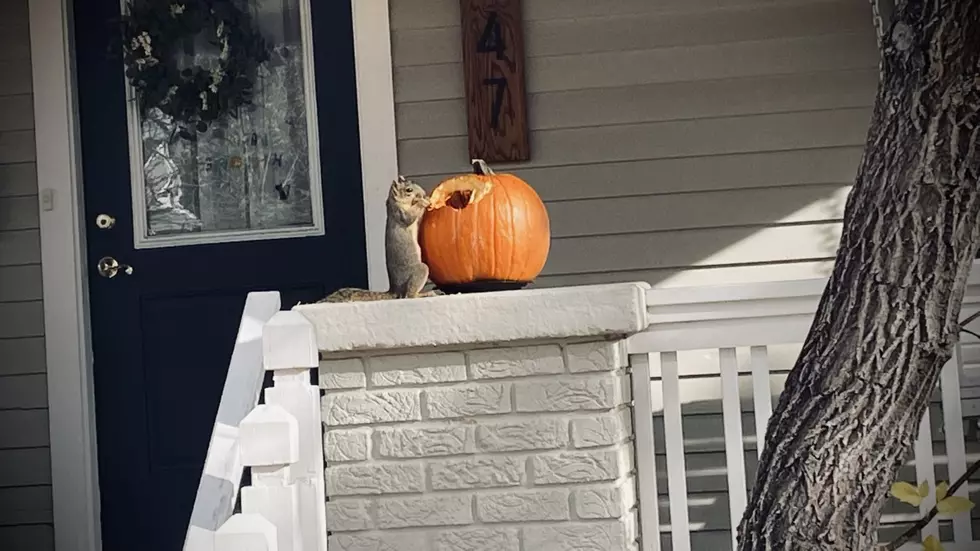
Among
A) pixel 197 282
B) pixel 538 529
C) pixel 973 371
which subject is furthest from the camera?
pixel 197 282

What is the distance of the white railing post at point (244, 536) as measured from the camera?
4.83 ft

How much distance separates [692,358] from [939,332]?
1786 mm

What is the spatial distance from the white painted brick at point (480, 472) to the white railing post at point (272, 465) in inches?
12.6

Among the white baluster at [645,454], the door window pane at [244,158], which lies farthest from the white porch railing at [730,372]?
the door window pane at [244,158]

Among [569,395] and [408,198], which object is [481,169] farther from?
[569,395]

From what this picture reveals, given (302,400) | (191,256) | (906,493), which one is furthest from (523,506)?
(191,256)

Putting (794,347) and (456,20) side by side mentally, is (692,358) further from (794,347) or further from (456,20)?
(456,20)

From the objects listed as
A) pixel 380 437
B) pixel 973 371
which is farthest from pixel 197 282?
pixel 973 371

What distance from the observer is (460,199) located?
2.13 metres

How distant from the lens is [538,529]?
1934mm

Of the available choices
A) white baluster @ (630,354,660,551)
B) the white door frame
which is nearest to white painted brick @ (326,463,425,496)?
white baluster @ (630,354,660,551)

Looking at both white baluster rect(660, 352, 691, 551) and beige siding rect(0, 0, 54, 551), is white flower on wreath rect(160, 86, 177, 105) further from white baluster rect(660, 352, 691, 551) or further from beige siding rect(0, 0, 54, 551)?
white baluster rect(660, 352, 691, 551)

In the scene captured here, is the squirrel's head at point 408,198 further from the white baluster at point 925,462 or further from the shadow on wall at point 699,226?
the shadow on wall at point 699,226

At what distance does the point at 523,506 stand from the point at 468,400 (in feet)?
0.65
